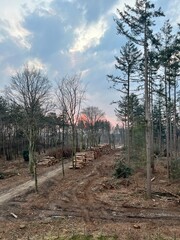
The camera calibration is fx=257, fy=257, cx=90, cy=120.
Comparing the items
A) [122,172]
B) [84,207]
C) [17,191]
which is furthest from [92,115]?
[84,207]

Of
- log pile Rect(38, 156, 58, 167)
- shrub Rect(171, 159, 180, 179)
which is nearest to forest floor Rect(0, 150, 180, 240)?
shrub Rect(171, 159, 180, 179)

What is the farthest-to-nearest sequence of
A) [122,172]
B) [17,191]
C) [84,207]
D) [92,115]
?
1. [92,115]
2. [122,172]
3. [17,191]
4. [84,207]

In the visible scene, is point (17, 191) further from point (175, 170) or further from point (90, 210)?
point (175, 170)

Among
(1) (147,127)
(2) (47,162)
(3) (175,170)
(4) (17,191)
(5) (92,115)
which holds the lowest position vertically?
(4) (17,191)

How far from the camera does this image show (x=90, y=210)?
12.1 meters

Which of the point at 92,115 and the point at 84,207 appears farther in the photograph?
the point at 92,115

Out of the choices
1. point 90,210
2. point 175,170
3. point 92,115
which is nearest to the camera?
point 90,210

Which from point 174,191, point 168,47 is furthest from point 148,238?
point 168,47

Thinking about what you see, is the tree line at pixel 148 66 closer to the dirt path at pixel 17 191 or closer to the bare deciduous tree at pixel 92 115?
the dirt path at pixel 17 191

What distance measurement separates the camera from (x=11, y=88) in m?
27.6

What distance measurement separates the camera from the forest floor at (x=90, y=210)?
9.57 meters

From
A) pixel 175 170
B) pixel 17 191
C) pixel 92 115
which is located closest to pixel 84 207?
pixel 17 191

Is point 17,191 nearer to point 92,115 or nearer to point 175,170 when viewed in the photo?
point 175,170

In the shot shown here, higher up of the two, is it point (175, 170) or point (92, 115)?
point (92, 115)
